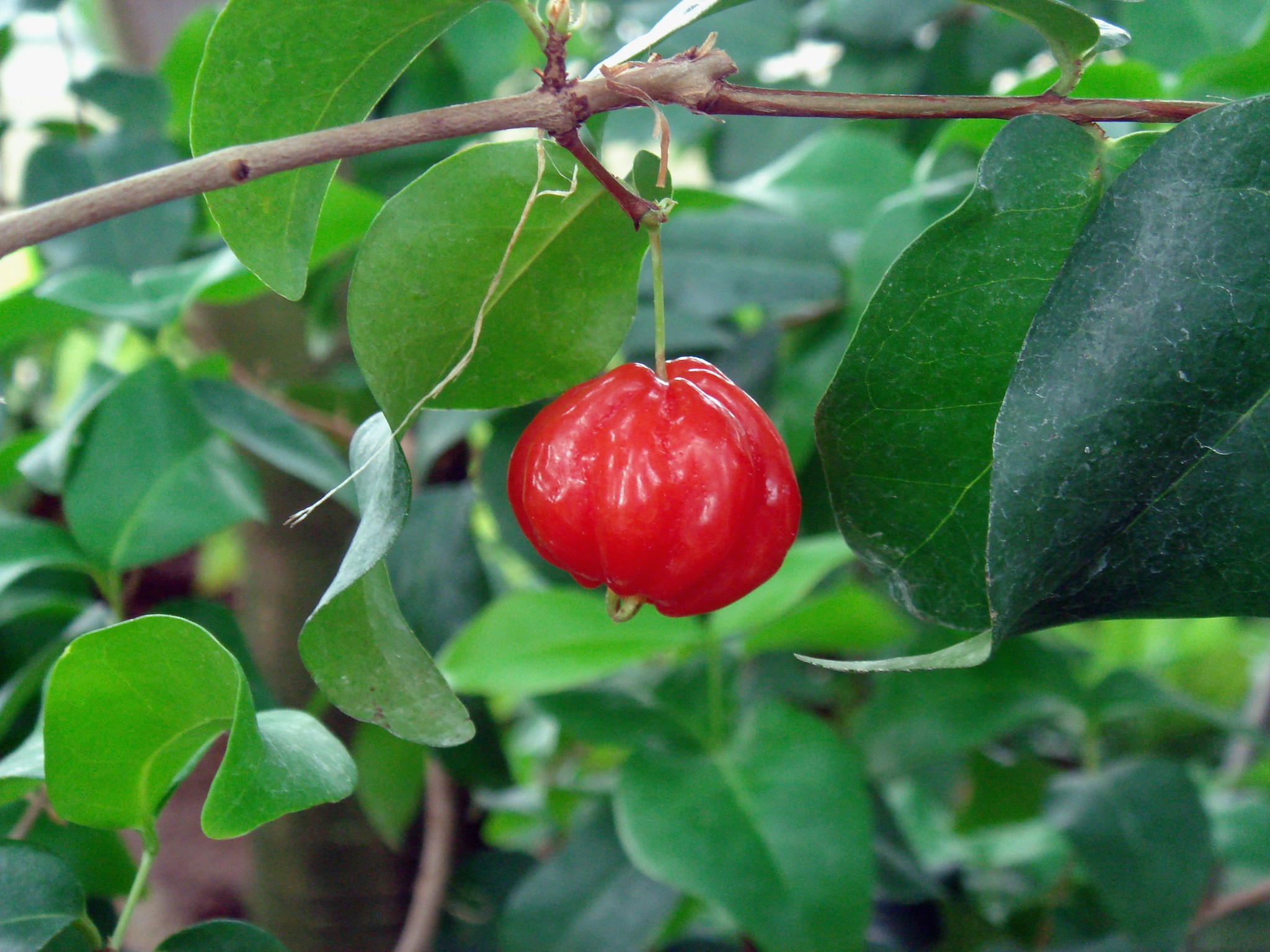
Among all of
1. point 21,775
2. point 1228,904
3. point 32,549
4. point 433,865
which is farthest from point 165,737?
point 1228,904

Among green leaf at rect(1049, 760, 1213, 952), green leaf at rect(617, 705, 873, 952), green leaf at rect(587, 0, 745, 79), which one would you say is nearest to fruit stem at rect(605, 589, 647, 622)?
green leaf at rect(587, 0, 745, 79)

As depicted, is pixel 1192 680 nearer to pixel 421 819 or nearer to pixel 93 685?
pixel 421 819

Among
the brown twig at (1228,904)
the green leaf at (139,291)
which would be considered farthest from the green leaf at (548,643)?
the brown twig at (1228,904)

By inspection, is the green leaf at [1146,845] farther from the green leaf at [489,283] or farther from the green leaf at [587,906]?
the green leaf at [489,283]

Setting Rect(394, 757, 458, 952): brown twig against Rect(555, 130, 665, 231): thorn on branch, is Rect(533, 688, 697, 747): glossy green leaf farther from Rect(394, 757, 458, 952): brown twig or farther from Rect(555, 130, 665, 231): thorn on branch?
Rect(555, 130, 665, 231): thorn on branch

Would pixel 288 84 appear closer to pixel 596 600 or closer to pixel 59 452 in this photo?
pixel 59 452

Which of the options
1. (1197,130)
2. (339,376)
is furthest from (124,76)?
(1197,130)

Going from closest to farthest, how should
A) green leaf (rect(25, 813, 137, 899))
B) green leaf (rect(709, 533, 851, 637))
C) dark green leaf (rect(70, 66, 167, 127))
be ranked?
green leaf (rect(25, 813, 137, 899)) < green leaf (rect(709, 533, 851, 637)) < dark green leaf (rect(70, 66, 167, 127))
